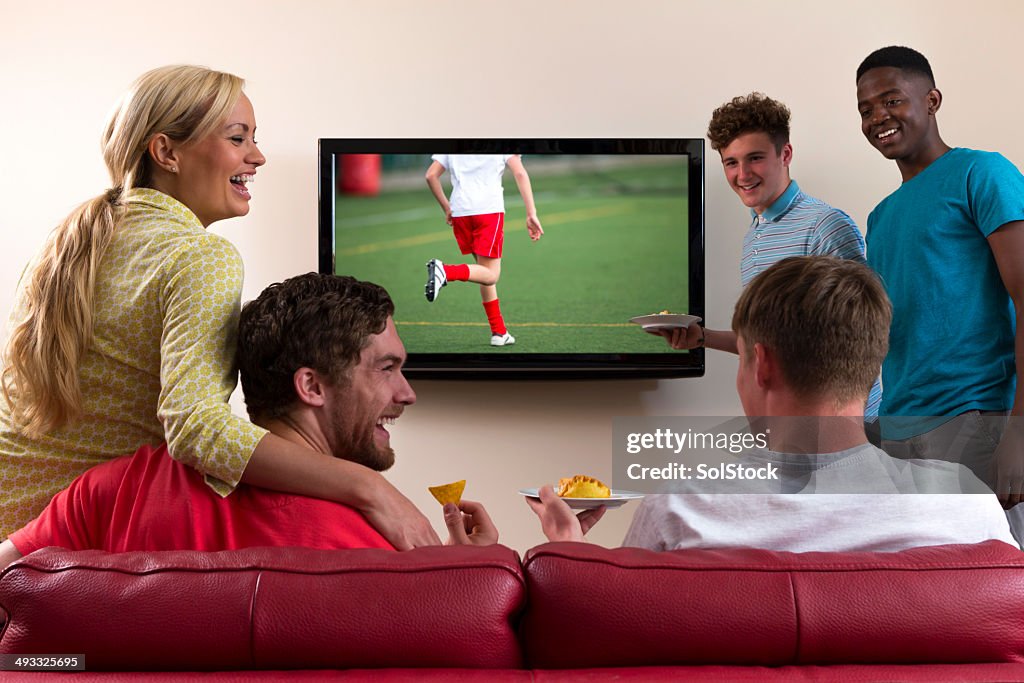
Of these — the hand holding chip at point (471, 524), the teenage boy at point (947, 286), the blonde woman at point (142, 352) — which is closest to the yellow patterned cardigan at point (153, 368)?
the blonde woman at point (142, 352)

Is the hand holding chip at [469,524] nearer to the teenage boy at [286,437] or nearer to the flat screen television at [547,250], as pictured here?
the teenage boy at [286,437]

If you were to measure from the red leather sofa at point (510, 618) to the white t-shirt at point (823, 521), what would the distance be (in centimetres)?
16

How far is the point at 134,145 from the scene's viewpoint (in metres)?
1.68

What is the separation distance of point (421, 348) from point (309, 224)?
661mm

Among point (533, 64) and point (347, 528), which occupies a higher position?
point (533, 64)

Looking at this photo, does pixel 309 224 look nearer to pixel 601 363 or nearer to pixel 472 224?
pixel 472 224

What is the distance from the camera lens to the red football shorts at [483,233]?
3.87m

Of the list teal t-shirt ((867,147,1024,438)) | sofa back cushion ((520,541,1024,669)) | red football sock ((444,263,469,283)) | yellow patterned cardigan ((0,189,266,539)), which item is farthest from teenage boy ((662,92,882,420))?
sofa back cushion ((520,541,1024,669))

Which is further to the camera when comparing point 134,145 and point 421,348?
point 421,348

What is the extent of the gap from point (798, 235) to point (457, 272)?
49.9 inches

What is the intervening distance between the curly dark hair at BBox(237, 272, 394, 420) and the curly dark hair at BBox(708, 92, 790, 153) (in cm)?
225

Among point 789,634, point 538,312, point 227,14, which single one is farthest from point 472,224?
point 789,634

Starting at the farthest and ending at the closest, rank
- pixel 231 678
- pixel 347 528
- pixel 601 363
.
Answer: pixel 601 363 < pixel 347 528 < pixel 231 678

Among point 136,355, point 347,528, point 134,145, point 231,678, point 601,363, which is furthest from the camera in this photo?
point 601,363
